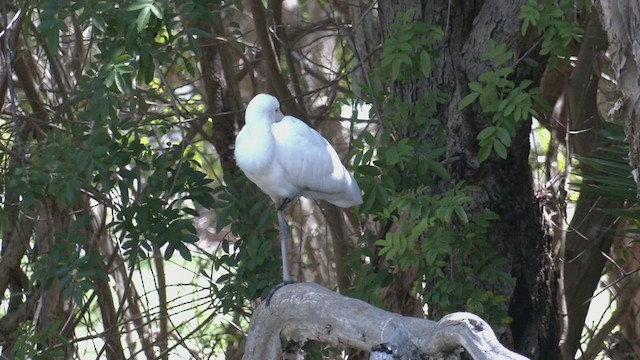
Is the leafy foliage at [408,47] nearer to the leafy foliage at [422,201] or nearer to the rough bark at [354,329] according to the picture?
the leafy foliage at [422,201]

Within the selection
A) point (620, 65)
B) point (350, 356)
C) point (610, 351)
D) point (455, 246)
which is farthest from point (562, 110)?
point (620, 65)

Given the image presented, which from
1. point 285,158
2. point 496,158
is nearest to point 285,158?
point 285,158

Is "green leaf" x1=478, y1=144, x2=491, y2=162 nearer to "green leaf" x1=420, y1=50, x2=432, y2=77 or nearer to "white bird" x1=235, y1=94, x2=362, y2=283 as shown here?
"green leaf" x1=420, y1=50, x2=432, y2=77

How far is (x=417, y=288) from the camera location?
13.8ft

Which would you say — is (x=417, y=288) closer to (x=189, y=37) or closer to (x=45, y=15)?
(x=189, y=37)

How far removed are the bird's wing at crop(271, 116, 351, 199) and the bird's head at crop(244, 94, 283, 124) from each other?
0.05m

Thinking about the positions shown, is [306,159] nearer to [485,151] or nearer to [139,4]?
[485,151]

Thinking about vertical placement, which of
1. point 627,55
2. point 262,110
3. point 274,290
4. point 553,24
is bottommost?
point 274,290

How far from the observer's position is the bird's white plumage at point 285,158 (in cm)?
Answer: 390

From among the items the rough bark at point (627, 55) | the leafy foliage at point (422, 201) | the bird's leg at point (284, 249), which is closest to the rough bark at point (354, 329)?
the bird's leg at point (284, 249)

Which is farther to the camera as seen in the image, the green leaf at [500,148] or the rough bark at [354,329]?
the green leaf at [500,148]

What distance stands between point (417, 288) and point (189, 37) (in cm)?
128

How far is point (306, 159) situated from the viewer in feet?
13.0

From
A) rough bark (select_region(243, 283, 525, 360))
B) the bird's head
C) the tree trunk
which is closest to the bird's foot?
rough bark (select_region(243, 283, 525, 360))
